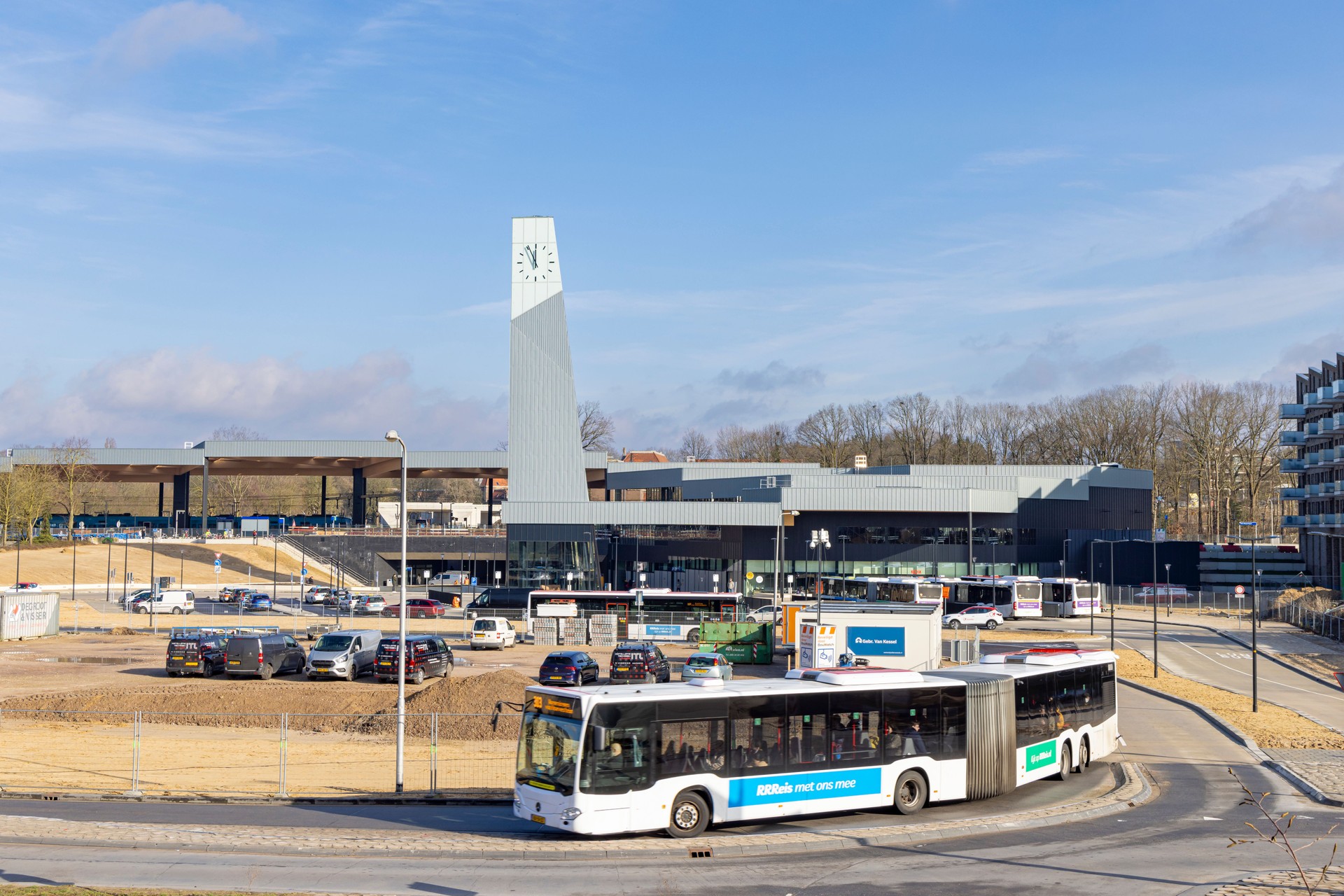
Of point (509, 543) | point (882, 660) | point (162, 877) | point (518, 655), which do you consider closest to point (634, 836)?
point (162, 877)

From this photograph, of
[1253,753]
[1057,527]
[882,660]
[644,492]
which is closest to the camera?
[1253,753]

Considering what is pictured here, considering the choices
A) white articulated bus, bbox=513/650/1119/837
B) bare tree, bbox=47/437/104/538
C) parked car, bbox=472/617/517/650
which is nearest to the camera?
white articulated bus, bbox=513/650/1119/837

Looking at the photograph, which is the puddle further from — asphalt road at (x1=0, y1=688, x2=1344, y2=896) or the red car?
asphalt road at (x1=0, y1=688, x2=1344, y2=896)

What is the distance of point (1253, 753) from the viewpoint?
28.6m

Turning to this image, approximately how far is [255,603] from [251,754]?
2117 inches

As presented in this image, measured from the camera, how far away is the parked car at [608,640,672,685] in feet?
141

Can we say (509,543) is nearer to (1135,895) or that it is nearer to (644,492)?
(644,492)

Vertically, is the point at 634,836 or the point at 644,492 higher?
the point at 644,492

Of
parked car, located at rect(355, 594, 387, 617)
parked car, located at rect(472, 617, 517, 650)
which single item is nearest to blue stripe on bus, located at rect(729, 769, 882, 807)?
parked car, located at rect(472, 617, 517, 650)

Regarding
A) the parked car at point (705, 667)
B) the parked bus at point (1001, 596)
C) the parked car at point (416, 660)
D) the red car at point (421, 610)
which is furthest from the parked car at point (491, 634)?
the parked bus at point (1001, 596)

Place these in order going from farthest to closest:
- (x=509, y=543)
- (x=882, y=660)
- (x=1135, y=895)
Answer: (x=509, y=543)
(x=882, y=660)
(x=1135, y=895)

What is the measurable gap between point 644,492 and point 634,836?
104 meters

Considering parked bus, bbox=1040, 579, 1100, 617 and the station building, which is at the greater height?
Result: the station building

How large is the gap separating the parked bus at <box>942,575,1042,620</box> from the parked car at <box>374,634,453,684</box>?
4333 cm
